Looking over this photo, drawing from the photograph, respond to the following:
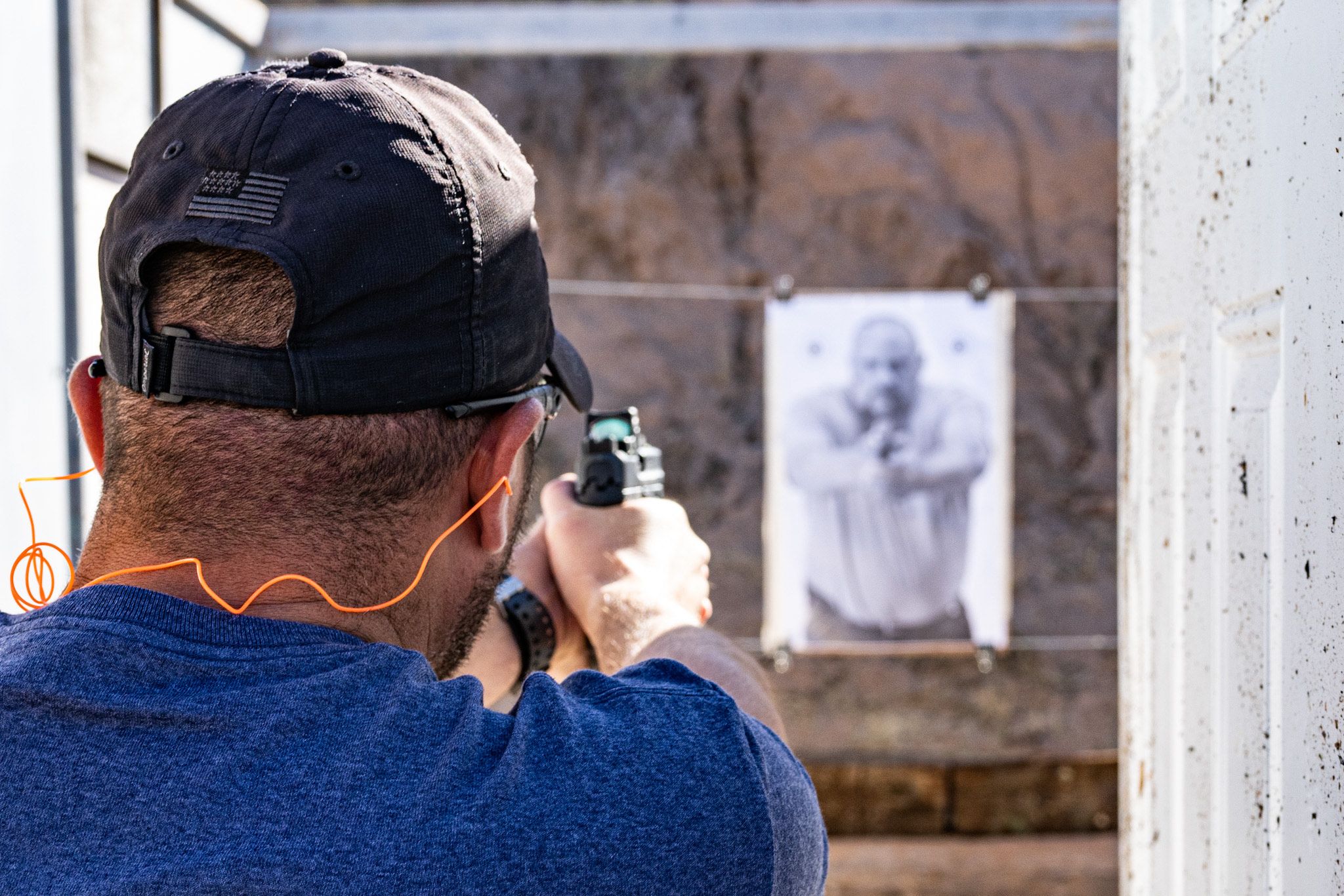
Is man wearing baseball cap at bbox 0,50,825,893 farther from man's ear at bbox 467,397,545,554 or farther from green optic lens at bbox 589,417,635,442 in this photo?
green optic lens at bbox 589,417,635,442

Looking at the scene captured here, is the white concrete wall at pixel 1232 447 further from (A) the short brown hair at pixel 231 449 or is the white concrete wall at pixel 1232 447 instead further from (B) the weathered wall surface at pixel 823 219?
(B) the weathered wall surface at pixel 823 219

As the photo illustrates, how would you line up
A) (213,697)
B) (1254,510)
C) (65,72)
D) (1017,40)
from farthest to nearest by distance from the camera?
1. (1017,40)
2. (65,72)
3. (1254,510)
4. (213,697)

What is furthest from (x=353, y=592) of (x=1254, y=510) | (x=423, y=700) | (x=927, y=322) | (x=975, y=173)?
(x=975, y=173)

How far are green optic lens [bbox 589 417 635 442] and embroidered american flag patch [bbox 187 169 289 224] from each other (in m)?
0.47

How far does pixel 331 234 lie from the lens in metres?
0.60

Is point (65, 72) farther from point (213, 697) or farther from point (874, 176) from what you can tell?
point (874, 176)

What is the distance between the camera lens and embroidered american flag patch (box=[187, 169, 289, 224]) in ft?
1.97

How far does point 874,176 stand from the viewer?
283 cm

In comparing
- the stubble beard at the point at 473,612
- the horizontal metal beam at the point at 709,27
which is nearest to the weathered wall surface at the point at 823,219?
the horizontal metal beam at the point at 709,27

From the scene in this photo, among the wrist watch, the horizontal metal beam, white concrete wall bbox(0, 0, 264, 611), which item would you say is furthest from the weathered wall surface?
the wrist watch

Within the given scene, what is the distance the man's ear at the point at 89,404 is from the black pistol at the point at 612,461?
1.34 ft

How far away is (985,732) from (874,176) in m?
1.46

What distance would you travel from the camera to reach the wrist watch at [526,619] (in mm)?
1049

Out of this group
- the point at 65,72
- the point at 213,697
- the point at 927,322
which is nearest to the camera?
the point at 213,697
